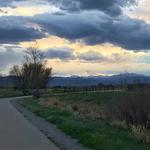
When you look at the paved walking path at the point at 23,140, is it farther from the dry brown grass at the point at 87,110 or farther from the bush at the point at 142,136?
the dry brown grass at the point at 87,110

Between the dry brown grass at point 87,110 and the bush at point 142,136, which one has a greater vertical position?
the bush at point 142,136

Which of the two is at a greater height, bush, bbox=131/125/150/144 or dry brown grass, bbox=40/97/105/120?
bush, bbox=131/125/150/144

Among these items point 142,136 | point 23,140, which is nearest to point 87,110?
point 23,140

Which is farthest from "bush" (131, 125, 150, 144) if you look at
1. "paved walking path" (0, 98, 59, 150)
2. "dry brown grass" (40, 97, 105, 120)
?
"dry brown grass" (40, 97, 105, 120)

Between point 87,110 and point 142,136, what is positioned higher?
point 142,136

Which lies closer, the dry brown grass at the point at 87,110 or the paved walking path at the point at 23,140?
the paved walking path at the point at 23,140

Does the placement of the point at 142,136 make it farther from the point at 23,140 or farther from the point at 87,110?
the point at 87,110

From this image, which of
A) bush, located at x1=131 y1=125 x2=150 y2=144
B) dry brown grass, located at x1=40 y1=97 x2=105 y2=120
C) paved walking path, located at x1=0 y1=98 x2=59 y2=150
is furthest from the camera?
dry brown grass, located at x1=40 y1=97 x2=105 y2=120

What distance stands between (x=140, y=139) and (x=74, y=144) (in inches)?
90.9

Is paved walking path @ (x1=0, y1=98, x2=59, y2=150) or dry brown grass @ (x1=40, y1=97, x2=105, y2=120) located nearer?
paved walking path @ (x1=0, y1=98, x2=59, y2=150)

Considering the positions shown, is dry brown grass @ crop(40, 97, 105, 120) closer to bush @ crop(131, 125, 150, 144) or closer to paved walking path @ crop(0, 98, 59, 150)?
paved walking path @ crop(0, 98, 59, 150)

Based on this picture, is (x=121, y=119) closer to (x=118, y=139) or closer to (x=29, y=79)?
(x=118, y=139)

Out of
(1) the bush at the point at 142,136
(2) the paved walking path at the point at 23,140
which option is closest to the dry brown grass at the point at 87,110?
(2) the paved walking path at the point at 23,140

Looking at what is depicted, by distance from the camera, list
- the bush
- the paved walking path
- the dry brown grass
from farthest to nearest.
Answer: the dry brown grass
the paved walking path
the bush
